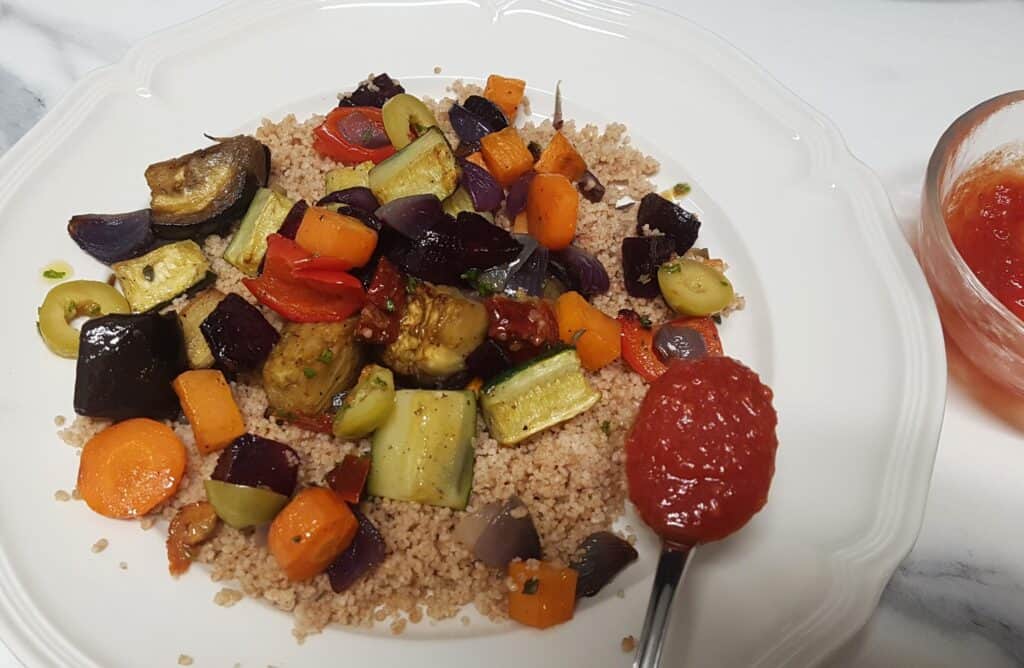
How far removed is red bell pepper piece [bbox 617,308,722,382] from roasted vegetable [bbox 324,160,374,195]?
0.89m

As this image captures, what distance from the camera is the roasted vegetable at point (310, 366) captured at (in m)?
1.83

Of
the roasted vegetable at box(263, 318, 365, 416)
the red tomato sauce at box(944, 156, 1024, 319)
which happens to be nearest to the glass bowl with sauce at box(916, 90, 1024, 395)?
the red tomato sauce at box(944, 156, 1024, 319)

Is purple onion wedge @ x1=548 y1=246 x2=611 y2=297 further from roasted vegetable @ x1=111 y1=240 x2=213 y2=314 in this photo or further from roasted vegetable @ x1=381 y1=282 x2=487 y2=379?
roasted vegetable @ x1=111 y1=240 x2=213 y2=314

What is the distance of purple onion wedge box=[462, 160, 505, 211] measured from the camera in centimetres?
221

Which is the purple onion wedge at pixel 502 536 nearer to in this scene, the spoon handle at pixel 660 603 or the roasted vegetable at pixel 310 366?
the spoon handle at pixel 660 603

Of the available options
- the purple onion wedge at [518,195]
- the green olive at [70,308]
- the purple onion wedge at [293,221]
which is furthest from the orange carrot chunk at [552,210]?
the green olive at [70,308]

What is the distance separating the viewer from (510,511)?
1758mm

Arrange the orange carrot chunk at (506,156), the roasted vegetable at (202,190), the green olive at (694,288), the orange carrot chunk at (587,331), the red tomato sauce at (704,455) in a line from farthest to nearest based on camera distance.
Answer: the orange carrot chunk at (506,156) → the roasted vegetable at (202,190) → the green olive at (694,288) → the orange carrot chunk at (587,331) → the red tomato sauce at (704,455)

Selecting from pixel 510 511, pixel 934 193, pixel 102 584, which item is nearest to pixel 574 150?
pixel 934 193

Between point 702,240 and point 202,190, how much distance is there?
1.51 m

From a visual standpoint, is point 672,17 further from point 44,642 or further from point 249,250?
point 44,642

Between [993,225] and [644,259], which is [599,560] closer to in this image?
[644,259]

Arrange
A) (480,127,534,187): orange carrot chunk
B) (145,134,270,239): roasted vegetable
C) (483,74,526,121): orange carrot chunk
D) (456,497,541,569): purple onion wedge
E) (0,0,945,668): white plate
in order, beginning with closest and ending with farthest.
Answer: (0,0,945,668): white plate, (456,497,541,569): purple onion wedge, (145,134,270,239): roasted vegetable, (480,127,534,187): orange carrot chunk, (483,74,526,121): orange carrot chunk

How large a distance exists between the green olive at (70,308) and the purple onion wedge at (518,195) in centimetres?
114
